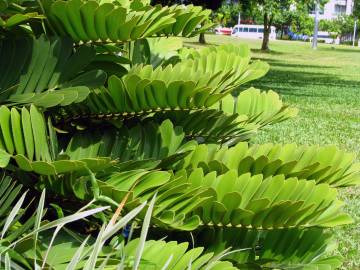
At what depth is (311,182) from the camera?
1467mm

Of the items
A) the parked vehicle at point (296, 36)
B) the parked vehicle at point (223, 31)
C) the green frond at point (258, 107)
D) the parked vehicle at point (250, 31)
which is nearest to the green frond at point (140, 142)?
the green frond at point (258, 107)

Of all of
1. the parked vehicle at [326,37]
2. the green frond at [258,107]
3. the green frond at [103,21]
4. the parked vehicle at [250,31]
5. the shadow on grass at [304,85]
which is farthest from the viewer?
the parked vehicle at [326,37]

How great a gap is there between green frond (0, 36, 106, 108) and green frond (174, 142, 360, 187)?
1.07ft

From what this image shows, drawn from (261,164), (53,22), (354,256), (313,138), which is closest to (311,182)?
(261,164)

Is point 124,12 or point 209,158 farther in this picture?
point 209,158

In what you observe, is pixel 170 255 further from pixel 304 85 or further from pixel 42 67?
pixel 304 85

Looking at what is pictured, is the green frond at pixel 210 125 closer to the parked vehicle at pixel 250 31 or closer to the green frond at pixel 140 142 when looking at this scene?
the green frond at pixel 140 142

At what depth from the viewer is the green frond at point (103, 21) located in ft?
4.60

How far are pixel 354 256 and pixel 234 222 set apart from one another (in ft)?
7.77

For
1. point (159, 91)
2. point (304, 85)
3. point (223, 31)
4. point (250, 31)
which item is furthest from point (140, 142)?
point (250, 31)

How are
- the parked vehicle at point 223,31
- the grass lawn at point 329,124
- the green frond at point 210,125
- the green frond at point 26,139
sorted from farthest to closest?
1. the parked vehicle at point 223,31
2. the grass lawn at point 329,124
3. the green frond at point 210,125
4. the green frond at point 26,139

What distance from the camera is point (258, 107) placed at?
6.68ft

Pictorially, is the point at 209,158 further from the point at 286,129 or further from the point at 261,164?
the point at 286,129

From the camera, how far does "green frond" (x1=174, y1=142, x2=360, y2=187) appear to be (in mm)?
1605
